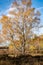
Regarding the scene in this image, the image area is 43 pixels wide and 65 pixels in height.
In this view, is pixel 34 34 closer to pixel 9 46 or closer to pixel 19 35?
pixel 19 35

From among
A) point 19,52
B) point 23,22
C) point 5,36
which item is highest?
point 23,22

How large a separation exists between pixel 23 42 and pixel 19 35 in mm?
807

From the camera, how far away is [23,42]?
18.4 metres

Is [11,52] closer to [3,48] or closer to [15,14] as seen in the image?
[3,48]

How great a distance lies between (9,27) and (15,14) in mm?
1486

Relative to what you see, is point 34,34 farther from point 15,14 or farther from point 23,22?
point 15,14

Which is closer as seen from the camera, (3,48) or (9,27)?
(9,27)

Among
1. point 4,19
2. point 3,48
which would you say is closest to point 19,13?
point 4,19

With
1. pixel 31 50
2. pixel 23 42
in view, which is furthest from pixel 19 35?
pixel 31 50

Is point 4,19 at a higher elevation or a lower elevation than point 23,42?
higher

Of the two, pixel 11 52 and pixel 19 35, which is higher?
pixel 19 35

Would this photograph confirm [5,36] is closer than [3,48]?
Yes

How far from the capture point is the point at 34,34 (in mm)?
18594

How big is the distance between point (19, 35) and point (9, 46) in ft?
5.59
